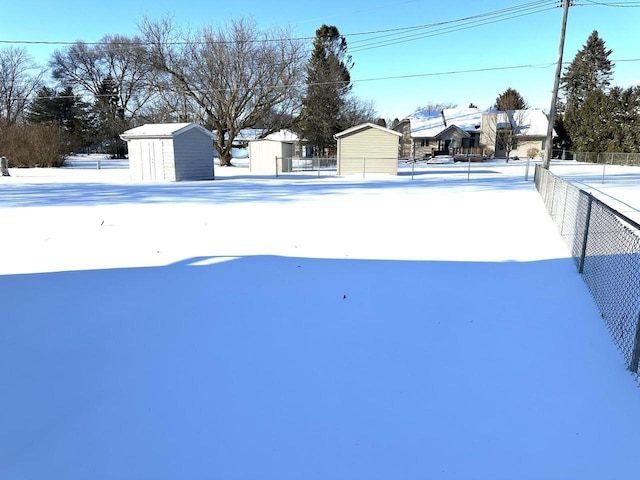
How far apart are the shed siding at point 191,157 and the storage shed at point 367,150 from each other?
8.79 meters

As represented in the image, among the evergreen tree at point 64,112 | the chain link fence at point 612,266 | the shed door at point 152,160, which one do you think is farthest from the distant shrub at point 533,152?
the evergreen tree at point 64,112

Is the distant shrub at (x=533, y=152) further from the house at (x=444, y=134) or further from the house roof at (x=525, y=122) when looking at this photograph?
the house at (x=444, y=134)

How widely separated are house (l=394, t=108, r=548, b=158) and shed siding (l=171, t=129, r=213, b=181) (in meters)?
28.0

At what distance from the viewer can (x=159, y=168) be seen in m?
22.0

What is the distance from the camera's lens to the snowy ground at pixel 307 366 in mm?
2354

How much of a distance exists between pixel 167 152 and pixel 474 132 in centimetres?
3562

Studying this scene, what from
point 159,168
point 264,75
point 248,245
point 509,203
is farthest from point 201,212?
point 264,75

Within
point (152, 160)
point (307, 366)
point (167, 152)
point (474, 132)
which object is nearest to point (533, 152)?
point (474, 132)

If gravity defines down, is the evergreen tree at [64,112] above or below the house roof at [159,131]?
above

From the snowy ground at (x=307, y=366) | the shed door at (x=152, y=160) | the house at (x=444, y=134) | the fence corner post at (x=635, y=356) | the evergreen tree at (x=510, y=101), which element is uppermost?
the evergreen tree at (x=510, y=101)

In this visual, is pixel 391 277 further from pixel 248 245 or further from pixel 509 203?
pixel 509 203

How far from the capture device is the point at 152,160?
22094 millimetres

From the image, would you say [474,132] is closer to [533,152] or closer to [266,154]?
[533,152]

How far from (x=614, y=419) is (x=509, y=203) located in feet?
38.5
